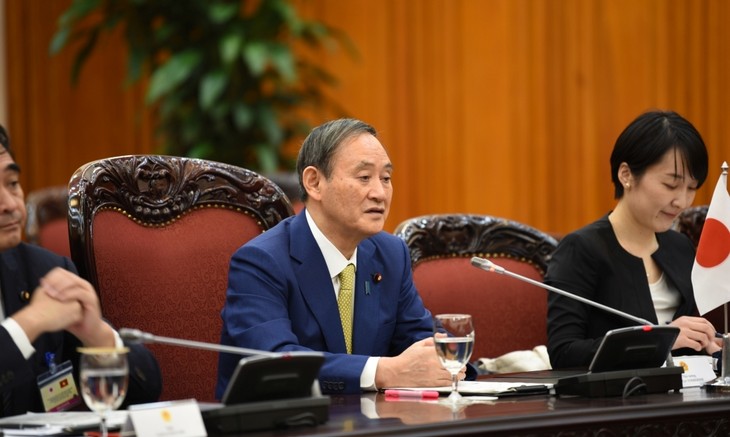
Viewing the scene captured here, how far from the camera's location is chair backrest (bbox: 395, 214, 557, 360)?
3.26 meters

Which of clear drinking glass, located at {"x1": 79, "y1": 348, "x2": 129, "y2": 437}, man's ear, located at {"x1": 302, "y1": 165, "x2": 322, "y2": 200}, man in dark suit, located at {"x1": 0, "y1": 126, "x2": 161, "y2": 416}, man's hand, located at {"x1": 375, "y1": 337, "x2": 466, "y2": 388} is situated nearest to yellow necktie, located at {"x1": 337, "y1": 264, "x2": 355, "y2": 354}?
man's ear, located at {"x1": 302, "y1": 165, "x2": 322, "y2": 200}

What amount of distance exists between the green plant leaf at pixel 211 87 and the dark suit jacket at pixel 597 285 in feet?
8.48

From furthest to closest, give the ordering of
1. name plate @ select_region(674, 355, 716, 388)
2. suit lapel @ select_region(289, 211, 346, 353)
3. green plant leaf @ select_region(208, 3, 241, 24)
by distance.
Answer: green plant leaf @ select_region(208, 3, 241, 24) < suit lapel @ select_region(289, 211, 346, 353) < name plate @ select_region(674, 355, 716, 388)

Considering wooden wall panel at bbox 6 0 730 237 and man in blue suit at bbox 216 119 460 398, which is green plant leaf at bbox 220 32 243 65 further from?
man in blue suit at bbox 216 119 460 398

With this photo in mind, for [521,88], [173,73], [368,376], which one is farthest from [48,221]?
[368,376]

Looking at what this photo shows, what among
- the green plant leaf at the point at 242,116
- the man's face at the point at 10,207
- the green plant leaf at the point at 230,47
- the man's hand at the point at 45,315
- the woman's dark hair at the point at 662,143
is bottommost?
the man's hand at the point at 45,315

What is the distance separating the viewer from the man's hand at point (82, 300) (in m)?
1.93

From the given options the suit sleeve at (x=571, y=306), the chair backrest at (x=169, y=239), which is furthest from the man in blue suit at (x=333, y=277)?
the suit sleeve at (x=571, y=306)

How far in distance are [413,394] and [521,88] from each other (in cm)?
345

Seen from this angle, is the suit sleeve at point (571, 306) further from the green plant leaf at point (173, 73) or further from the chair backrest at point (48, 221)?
the green plant leaf at point (173, 73)

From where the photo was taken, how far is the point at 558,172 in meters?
5.47

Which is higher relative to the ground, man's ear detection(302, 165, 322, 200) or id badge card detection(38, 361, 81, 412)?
man's ear detection(302, 165, 322, 200)

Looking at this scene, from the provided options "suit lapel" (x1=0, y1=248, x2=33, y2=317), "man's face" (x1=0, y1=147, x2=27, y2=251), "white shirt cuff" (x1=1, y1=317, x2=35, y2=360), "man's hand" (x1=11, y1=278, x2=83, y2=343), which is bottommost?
"white shirt cuff" (x1=1, y1=317, x2=35, y2=360)

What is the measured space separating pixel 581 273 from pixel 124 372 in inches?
63.3
